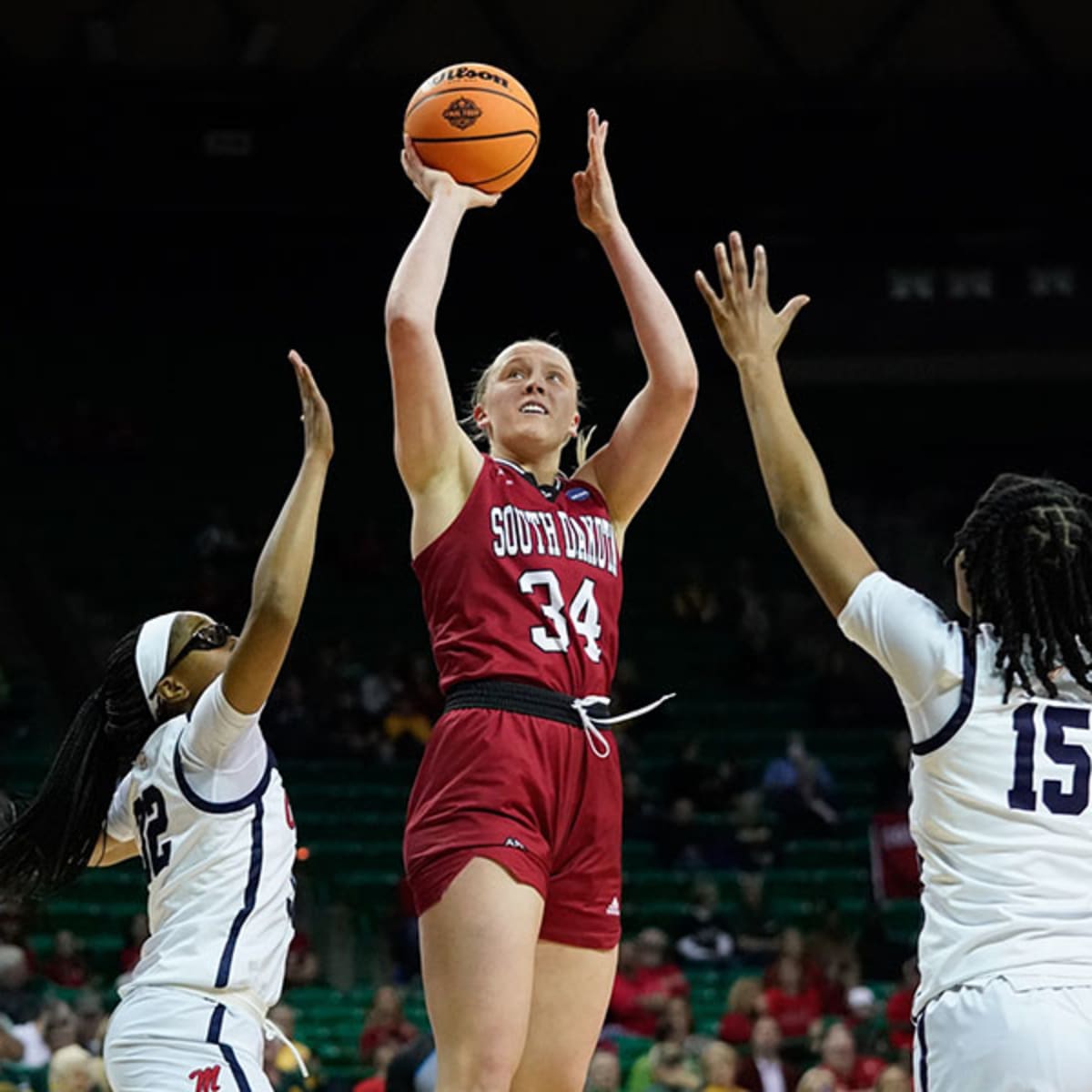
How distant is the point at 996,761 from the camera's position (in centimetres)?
411

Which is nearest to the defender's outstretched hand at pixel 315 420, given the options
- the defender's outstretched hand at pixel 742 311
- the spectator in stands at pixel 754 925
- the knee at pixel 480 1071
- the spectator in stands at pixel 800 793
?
the defender's outstretched hand at pixel 742 311

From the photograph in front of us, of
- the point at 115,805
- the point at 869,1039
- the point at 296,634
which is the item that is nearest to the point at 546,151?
the point at 296,634

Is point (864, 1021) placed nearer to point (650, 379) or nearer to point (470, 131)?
point (650, 379)

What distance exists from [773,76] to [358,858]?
26.7 ft

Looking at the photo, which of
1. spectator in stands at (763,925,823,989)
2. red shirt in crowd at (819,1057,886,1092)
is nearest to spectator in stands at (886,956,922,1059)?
red shirt in crowd at (819,1057,886,1092)

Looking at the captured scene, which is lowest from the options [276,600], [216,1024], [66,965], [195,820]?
[66,965]

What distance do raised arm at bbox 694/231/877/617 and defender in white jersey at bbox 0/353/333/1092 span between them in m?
1.11

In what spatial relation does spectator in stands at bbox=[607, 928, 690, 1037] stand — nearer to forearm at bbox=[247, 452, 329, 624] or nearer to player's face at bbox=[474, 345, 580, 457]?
player's face at bbox=[474, 345, 580, 457]

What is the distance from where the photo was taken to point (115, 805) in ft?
17.7

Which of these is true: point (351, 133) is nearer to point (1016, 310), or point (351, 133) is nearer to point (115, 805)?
point (1016, 310)

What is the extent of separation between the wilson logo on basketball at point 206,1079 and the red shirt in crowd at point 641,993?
8.94 meters

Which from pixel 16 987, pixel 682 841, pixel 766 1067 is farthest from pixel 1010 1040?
pixel 682 841

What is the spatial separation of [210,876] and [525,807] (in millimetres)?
798

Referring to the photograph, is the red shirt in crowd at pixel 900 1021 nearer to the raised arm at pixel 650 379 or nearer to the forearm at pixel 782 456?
the raised arm at pixel 650 379
